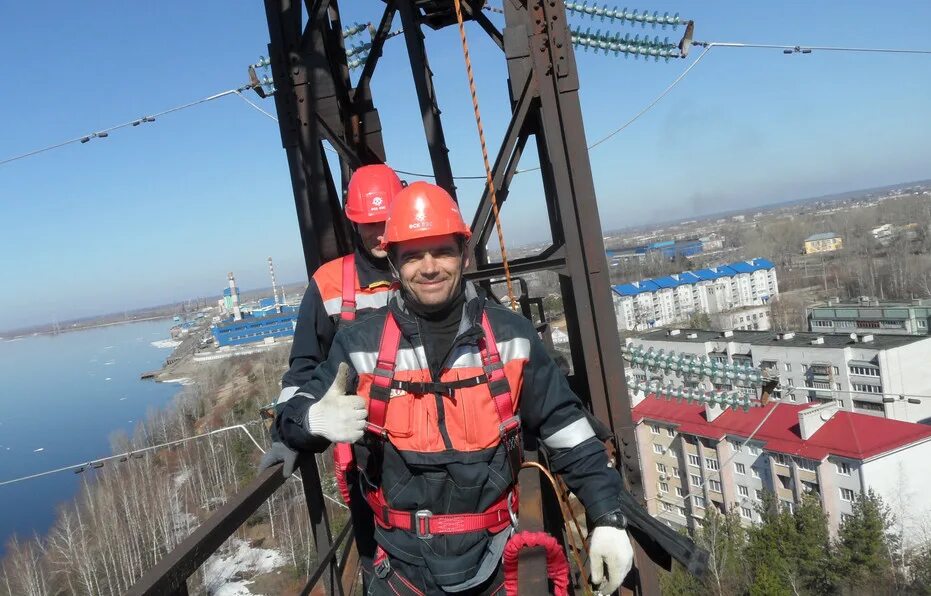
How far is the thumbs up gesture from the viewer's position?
199cm

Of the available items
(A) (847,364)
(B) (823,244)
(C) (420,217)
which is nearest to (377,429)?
(C) (420,217)

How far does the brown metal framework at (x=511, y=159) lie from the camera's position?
3.87m

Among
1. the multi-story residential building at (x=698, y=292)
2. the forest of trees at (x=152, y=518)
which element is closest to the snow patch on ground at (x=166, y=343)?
the forest of trees at (x=152, y=518)

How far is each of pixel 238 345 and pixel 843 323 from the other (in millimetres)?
65699

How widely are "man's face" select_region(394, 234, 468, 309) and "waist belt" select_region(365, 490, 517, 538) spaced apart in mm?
684

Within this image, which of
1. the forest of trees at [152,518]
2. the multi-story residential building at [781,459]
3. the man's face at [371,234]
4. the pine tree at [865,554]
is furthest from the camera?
the forest of trees at [152,518]

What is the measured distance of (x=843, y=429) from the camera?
77.1 ft

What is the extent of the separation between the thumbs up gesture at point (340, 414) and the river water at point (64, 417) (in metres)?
45.3

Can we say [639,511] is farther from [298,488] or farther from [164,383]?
[164,383]

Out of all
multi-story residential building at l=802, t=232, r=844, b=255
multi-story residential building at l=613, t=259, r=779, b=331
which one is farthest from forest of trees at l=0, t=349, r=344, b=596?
multi-story residential building at l=802, t=232, r=844, b=255

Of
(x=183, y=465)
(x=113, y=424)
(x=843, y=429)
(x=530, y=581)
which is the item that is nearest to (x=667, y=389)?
(x=530, y=581)

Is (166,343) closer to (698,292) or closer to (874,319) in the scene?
(698,292)

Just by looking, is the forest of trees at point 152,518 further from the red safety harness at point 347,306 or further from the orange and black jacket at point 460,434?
the orange and black jacket at point 460,434

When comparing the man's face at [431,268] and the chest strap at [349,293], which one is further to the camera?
the chest strap at [349,293]
